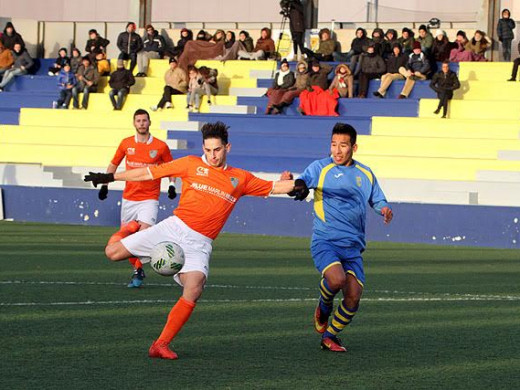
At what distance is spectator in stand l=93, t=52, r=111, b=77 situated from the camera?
32.2 meters

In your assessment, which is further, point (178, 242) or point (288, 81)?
point (288, 81)

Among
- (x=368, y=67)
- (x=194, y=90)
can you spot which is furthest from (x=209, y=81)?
(x=368, y=67)

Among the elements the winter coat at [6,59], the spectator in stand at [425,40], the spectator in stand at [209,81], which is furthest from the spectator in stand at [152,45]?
the spectator in stand at [425,40]

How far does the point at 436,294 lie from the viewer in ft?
44.1

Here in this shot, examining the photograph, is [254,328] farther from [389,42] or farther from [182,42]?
[182,42]

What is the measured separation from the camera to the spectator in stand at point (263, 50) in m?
32.3

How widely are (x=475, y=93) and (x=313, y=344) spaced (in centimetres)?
2036

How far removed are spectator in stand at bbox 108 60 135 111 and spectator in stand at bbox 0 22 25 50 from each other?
3953 millimetres

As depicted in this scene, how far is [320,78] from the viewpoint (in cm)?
2892

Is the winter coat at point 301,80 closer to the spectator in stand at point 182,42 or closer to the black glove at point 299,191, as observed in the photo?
the spectator in stand at point 182,42

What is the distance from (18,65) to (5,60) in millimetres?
360

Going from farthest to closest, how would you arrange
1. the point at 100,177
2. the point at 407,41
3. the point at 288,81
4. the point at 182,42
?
the point at 182,42 < the point at 407,41 < the point at 288,81 < the point at 100,177

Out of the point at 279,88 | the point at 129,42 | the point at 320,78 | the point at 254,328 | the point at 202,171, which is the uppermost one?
the point at 129,42

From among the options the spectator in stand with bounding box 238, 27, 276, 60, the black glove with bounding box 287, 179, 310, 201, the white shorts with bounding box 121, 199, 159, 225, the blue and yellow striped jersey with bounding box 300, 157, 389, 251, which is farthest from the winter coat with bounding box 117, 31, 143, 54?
the black glove with bounding box 287, 179, 310, 201
